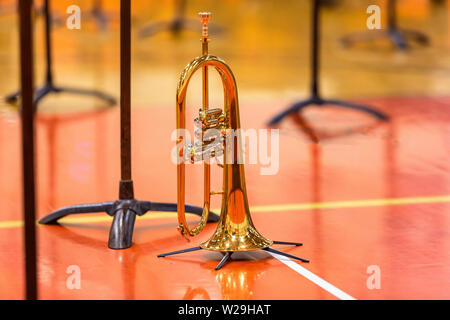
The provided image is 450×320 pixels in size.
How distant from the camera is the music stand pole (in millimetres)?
2100

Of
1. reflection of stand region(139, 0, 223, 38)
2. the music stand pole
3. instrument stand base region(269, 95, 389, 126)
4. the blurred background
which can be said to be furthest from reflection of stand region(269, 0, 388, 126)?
reflection of stand region(139, 0, 223, 38)

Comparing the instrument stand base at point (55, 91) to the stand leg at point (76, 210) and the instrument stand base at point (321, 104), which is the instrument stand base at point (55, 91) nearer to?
the instrument stand base at point (321, 104)

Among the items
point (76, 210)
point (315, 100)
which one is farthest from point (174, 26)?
point (76, 210)

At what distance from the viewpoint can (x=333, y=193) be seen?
4340mm

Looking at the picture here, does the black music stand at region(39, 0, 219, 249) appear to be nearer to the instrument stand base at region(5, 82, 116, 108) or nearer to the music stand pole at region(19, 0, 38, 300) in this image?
the music stand pole at region(19, 0, 38, 300)

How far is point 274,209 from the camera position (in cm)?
408

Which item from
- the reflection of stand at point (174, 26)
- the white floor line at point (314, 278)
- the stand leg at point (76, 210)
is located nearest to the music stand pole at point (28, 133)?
the white floor line at point (314, 278)

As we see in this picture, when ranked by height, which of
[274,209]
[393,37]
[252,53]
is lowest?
[274,209]

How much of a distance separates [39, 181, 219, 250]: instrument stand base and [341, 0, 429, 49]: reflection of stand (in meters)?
5.84

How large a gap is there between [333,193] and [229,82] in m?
1.29

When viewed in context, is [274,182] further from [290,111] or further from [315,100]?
[315,100]

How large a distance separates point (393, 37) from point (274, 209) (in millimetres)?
5608
